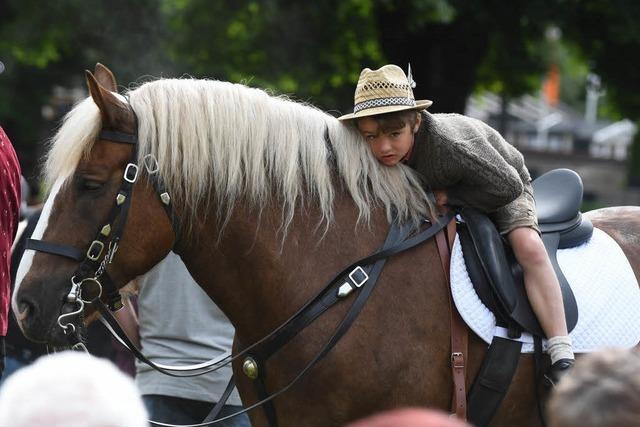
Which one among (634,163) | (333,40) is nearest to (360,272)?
(333,40)

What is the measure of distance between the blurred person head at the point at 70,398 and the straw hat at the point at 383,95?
2.39 metres

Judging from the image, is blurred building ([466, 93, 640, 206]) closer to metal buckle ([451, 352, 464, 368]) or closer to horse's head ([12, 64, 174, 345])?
metal buckle ([451, 352, 464, 368])

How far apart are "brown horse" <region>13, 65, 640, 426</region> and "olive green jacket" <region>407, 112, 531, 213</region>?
0.10 metres

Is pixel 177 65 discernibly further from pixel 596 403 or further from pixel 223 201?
pixel 596 403

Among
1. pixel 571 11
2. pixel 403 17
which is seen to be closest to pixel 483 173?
pixel 571 11

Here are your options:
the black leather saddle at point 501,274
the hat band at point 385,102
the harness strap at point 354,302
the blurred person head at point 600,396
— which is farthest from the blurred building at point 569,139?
the blurred person head at point 600,396

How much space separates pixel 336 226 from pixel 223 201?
0.44 metres

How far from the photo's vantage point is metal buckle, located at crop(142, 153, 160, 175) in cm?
397

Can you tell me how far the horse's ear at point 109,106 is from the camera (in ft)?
12.9

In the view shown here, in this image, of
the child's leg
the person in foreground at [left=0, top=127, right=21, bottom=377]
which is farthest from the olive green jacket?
the person in foreground at [left=0, top=127, right=21, bottom=377]

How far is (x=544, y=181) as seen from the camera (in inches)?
193

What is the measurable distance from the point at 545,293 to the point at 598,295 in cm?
42

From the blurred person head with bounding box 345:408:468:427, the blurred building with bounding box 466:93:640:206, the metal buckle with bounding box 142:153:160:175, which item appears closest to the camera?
the blurred person head with bounding box 345:408:468:427

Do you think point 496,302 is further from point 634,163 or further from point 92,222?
point 634,163
